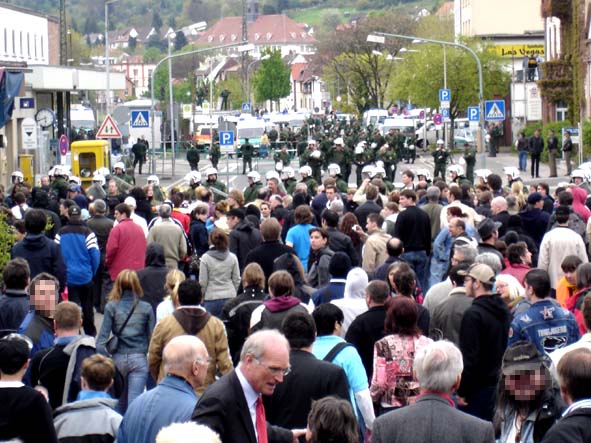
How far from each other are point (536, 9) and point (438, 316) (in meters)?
87.4

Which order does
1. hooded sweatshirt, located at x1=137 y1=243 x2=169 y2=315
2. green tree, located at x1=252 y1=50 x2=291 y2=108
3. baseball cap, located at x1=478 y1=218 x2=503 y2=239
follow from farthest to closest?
green tree, located at x1=252 y1=50 x2=291 y2=108
baseball cap, located at x1=478 y1=218 x2=503 y2=239
hooded sweatshirt, located at x1=137 y1=243 x2=169 y2=315

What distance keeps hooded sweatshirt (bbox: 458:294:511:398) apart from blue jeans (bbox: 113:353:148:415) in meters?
2.87

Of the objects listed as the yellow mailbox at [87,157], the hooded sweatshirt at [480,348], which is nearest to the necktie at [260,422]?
the hooded sweatshirt at [480,348]

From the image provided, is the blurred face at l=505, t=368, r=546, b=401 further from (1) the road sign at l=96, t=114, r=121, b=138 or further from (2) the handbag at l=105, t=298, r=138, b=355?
(1) the road sign at l=96, t=114, r=121, b=138

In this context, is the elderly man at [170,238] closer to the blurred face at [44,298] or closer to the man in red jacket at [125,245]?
the man in red jacket at [125,245]

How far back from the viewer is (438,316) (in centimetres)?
991

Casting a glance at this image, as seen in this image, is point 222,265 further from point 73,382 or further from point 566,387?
point 566,387

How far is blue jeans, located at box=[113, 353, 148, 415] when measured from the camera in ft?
35.0

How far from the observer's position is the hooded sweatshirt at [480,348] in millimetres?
9070

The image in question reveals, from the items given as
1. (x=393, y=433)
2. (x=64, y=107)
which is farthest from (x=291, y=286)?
(x=64, y=107)

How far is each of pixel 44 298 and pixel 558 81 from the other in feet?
157

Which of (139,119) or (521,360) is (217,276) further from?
(139,119)

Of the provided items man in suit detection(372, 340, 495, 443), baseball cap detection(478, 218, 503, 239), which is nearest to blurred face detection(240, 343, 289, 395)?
man in suit detection(372, 340, 495, 443)

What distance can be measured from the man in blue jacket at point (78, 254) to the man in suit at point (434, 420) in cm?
981
